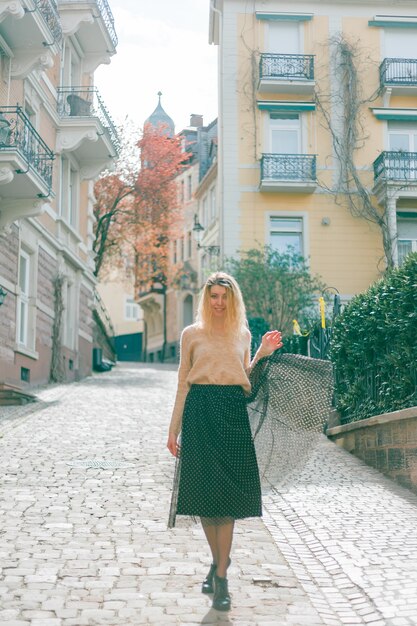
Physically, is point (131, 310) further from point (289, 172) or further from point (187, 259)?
point (289, 172)

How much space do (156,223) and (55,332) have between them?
14.9 meters

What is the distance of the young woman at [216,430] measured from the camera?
5.83m

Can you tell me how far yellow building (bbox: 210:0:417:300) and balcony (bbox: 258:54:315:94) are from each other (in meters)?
0.04

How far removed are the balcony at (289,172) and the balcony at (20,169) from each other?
11469 mm

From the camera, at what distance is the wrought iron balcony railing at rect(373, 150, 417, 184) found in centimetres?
3011

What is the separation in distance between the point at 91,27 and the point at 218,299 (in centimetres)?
2240

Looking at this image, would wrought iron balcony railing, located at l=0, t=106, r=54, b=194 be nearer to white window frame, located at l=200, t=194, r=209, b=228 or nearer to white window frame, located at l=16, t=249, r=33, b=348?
white window frame, located at l=16, t=249, r=33, b=348

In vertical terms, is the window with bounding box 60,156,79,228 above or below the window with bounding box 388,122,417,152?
below

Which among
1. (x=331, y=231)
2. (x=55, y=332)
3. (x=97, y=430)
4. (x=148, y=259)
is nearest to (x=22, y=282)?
(x=55, y=332)

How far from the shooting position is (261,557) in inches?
274

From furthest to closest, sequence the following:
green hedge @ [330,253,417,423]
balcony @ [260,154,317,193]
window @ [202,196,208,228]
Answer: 1. window @ [202,196,208,228]
2. balcony @ [260,154,317,193]
3. green hedge @ [330,253,417,423]

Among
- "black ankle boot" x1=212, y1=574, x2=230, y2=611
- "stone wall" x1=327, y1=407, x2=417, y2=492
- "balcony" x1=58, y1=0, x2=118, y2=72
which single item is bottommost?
→ "black ankle boot" x1=212, y1=574, x2=230, y2=611

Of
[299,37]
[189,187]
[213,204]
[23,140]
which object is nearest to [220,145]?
[299,37]

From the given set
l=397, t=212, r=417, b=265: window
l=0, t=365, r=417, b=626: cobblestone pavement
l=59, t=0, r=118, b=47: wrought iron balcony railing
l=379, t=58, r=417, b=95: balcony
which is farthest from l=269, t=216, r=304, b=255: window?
l=0, t=365, r=417, b=626: cobblestone pavement
